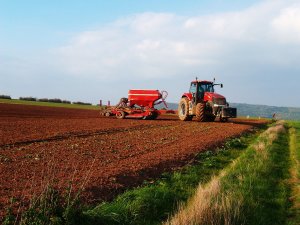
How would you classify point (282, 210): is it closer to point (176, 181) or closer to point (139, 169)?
point (176, 181)

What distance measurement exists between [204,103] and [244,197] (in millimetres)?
21522

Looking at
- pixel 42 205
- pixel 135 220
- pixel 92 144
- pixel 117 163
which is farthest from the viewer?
pixel 92 144

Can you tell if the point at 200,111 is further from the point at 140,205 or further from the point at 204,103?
the point at 140,205

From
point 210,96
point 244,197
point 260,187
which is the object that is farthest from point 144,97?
point 244,197

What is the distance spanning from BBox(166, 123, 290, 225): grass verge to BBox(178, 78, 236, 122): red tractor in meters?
15.0

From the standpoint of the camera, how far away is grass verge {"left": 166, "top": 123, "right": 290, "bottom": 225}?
708 centimetres

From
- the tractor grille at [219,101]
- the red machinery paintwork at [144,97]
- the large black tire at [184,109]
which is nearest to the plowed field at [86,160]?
the tractor grille at [219,101]

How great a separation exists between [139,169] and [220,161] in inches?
170

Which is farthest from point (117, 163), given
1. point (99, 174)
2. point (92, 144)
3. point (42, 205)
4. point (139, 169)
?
point (42, 205)

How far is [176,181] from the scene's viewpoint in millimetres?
10344

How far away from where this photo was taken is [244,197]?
8.89 m

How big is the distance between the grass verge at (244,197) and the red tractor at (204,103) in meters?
15.0

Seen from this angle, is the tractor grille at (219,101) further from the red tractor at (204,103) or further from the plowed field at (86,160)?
the plowed field at (86,160)

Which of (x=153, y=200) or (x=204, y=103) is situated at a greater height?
(x=204, y=103)
